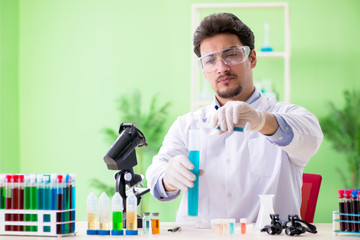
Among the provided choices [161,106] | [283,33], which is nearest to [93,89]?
[161,106]

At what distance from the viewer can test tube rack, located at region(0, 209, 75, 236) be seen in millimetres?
1831

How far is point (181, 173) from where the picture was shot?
2.03 metres

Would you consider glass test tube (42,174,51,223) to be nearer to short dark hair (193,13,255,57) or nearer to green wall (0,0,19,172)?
short dark hair (193,13,255,57)

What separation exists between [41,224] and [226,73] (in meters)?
1.19

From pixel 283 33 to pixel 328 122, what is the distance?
1.03m

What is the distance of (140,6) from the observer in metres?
5.72

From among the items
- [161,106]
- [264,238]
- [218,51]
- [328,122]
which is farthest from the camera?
[161,106]

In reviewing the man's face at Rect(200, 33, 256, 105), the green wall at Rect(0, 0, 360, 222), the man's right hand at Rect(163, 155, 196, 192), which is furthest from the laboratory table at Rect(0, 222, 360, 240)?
the green wall at Rect(0, 0, 360, 222)

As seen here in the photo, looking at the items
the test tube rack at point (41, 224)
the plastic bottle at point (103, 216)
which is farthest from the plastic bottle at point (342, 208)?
the test tube rack at point (41, 224)

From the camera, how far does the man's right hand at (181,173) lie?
199 cm

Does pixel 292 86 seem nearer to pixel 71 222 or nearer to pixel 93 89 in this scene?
pixel 93 89

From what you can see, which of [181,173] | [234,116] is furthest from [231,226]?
[234,116]

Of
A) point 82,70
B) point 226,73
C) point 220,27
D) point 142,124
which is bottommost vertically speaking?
point 142,124

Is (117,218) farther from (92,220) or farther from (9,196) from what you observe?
(9,196)
